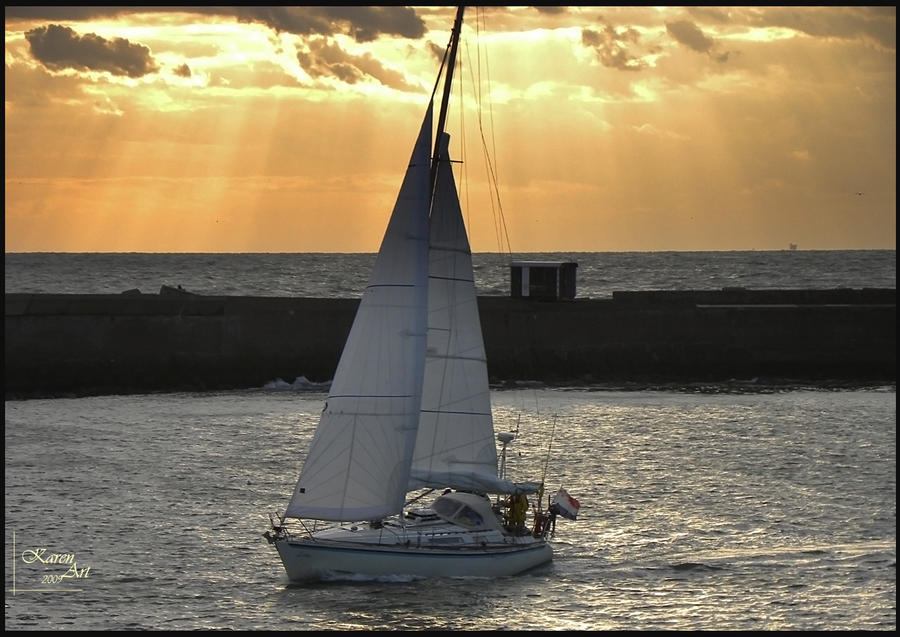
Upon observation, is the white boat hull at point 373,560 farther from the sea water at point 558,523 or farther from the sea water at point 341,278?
the sea water at point 341,278

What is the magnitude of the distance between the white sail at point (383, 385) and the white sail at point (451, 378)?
19.2 inches

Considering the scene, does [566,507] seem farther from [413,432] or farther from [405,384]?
[405,384]

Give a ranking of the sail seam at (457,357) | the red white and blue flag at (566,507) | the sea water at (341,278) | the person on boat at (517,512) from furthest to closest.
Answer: the sea water at (341,278) → the red white and blue flag at (566,507) → the person on boat at (517,512) → the sail seam at (457,357)

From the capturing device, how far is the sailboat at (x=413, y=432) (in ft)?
77.7

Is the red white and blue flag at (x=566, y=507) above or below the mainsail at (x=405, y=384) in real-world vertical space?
below

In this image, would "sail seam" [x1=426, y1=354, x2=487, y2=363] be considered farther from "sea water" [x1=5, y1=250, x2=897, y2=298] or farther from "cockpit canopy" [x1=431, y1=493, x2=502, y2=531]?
"sea water" [x1=5, y1=250, x2=897, y2=298]

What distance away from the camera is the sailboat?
77.7 feet

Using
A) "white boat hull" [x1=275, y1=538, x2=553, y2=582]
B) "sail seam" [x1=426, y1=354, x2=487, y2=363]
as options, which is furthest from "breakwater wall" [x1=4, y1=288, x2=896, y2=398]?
"white boat hull" [x1=275, y1=538, x2=553, y2=582]

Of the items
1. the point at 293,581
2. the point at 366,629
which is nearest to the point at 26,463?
the point at 293,581

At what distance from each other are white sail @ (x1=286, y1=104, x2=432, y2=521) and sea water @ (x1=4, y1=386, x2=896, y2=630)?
1587 mm

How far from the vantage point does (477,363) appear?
25.2m

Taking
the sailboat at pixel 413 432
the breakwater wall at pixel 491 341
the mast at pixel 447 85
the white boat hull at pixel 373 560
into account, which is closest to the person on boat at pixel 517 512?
the sailboat at pixel 413 432

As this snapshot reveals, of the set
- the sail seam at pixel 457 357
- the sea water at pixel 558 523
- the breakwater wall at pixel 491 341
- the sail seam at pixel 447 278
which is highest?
the sail seam at pixel 447 278

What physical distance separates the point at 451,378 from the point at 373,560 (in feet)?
11.6
